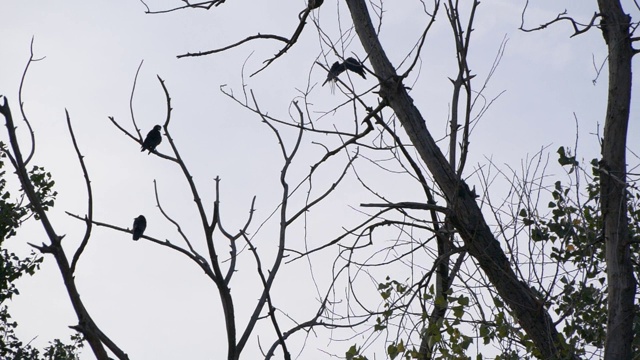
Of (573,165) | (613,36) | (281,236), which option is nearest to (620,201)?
(573,165)

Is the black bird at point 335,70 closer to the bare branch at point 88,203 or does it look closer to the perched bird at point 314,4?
the perched bird at point 314,4

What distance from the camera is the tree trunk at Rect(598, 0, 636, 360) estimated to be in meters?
3.61

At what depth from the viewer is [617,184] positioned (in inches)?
148

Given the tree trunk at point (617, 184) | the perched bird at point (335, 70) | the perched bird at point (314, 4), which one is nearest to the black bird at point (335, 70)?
the perched bird at point (335, 70)

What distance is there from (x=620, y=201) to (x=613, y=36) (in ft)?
2.55

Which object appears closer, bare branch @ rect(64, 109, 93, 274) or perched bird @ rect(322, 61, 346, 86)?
bare branch @ rect(64, 109, 93, 274)

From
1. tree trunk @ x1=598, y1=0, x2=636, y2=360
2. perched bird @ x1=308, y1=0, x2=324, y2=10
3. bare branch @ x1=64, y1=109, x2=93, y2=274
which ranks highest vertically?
perched bird @ x1=308, y1=0, x2=324, y2=10

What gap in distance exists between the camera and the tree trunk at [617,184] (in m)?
3.61

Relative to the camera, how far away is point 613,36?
3.84 meters

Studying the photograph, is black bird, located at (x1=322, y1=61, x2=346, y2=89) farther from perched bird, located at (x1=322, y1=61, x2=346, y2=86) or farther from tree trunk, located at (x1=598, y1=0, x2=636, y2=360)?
tree trunk, located at (x1=598, y1=0, x2=636, y2=360)

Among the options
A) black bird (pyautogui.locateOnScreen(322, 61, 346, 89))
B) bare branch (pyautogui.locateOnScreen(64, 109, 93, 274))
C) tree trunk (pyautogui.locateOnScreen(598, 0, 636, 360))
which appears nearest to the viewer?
bare branch (pyautogui.locateOnScreen(64, 109, 93, 274))

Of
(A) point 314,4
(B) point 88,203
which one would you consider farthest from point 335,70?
(B) point 88,203

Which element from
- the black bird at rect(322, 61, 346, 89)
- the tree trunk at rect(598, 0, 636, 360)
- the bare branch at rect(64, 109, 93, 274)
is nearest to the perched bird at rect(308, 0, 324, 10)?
the black bird at rect(322, 61, 346, 89)

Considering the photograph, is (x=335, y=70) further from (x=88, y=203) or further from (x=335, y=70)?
(x=88, y=203)
